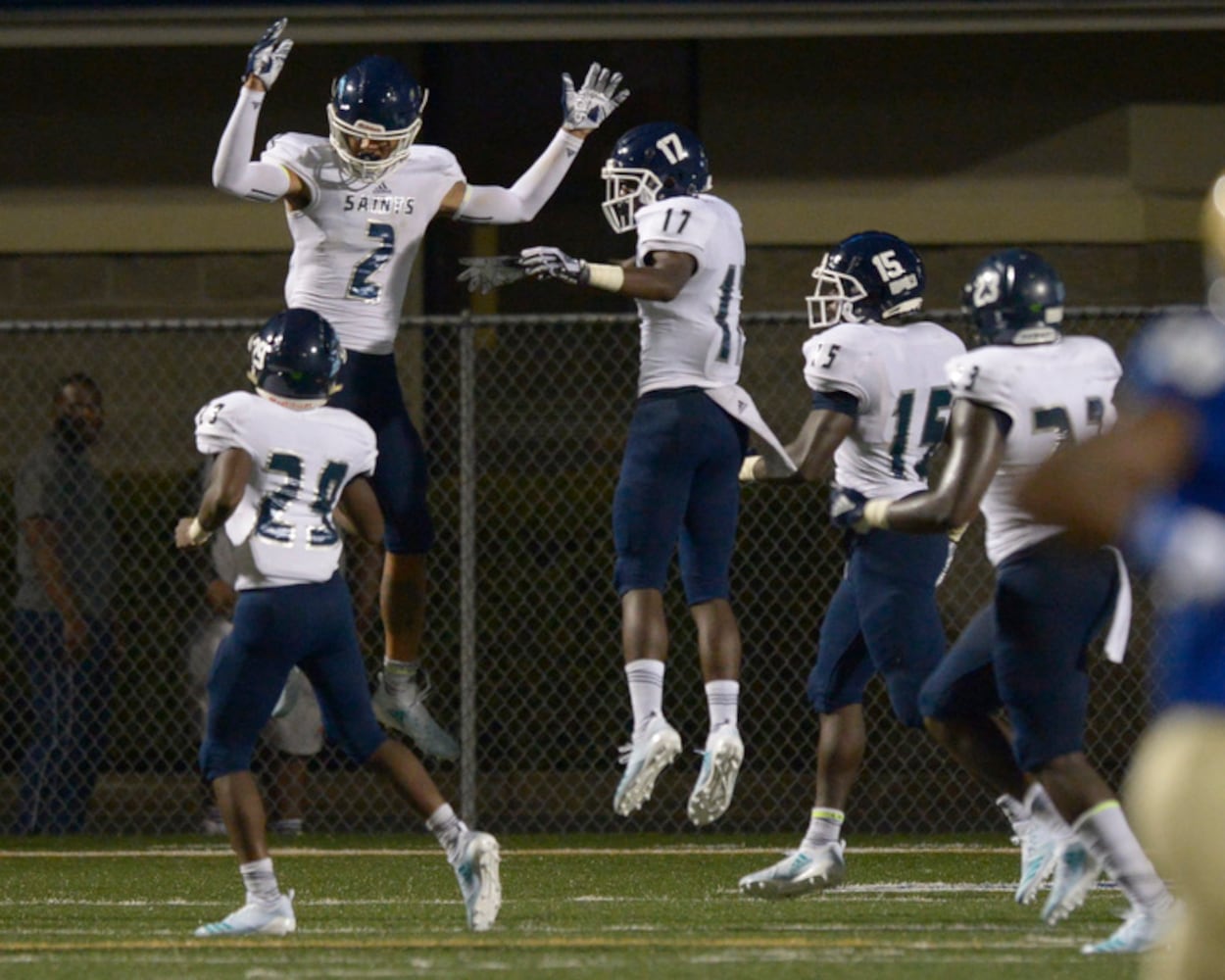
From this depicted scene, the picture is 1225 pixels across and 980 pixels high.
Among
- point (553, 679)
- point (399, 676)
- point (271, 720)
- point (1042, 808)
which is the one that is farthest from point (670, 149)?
point (553, 679)

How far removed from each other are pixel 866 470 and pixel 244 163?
236cm

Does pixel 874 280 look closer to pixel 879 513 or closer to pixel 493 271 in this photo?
pixel 493 271

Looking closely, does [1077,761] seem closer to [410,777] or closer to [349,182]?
[410,777]

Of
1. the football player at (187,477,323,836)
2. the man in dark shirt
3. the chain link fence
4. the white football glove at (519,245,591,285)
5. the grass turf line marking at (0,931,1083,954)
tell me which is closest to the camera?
the grass turf line marking at (0,931,1083,954)

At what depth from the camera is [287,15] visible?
12594 millimetres

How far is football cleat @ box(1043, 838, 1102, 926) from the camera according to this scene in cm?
695

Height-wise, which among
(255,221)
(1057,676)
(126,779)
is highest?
(255,221)

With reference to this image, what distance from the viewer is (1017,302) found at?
6.75 meters

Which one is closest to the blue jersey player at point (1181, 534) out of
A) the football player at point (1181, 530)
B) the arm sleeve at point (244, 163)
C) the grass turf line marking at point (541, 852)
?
the football player at point (1181, 530)

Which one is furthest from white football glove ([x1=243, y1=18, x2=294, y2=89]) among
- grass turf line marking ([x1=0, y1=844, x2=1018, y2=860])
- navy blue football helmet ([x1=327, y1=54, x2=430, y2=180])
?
grass turf line marking ([x1=0, y1=844, x2=1018, y2=860])

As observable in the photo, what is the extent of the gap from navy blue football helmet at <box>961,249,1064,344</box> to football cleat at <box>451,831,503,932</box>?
2104 mm

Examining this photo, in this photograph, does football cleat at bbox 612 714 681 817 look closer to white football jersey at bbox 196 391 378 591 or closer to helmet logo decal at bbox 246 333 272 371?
white football jersey at bbox 196 391 378 591

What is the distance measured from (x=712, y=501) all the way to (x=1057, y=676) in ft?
6.94

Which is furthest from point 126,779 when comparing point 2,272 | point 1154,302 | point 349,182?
point 1154,302
